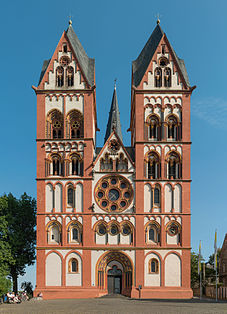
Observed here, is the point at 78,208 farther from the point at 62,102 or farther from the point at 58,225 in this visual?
the point at 62,102

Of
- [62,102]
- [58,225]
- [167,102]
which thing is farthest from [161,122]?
[58,225]

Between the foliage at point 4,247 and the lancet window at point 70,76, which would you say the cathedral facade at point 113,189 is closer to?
the lancet window at point 70,76

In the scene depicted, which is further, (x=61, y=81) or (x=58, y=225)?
(x=61, y=81)

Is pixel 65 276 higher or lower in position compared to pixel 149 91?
lower

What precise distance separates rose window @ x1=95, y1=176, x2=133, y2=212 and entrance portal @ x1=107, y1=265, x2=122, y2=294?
637 centimetres

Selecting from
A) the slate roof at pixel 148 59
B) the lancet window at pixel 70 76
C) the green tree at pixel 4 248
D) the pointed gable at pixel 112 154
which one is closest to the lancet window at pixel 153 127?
the pointed gable at pixel 112 154

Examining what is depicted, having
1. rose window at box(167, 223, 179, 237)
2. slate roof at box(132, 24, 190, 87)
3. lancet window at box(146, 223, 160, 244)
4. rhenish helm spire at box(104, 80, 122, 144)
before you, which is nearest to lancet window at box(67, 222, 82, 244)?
lancet window at box(146, 223, 160, 244)

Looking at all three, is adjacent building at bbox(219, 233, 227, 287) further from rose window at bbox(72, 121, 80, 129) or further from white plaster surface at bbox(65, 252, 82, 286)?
rose window at bbox(72, 121, 80, 129)

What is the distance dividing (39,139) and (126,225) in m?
13.1

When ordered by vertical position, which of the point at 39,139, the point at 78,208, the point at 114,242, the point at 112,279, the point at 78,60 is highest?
the point at 78,60

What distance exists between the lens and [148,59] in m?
58.2

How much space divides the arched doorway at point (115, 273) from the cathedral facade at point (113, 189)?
104 mm

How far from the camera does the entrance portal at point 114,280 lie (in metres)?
53.2

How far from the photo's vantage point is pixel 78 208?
5312cm
